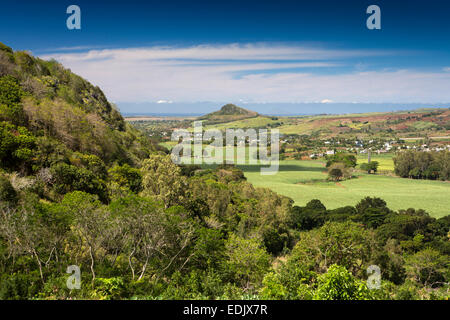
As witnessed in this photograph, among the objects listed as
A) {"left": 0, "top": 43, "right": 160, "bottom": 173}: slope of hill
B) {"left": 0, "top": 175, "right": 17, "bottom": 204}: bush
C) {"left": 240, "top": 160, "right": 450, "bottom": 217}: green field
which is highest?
{"left": 0, "top": 43, "right": 160, "bottom": 173}: slope of hill

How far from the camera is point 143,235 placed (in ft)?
57.2

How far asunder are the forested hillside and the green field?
1826cm

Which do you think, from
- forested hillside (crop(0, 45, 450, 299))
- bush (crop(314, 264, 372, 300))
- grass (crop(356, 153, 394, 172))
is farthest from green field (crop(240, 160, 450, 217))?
bush (crop(314, 264, 372, 300))

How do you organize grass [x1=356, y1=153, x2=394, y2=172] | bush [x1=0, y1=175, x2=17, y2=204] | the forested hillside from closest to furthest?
1. the forested hillside
2. bush [x1=0, y1=175, x2=17, y2=204]
3. grass [x1=356, y1=153, x2=394, y2=172]

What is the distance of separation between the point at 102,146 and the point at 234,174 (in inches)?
1847

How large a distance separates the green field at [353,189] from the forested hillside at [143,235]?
18.3 m

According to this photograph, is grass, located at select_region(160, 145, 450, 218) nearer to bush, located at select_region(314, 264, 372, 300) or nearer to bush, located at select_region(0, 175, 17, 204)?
bush, located at select_region(314, 264, 372, 300)

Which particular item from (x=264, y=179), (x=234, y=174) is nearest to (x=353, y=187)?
(x=264, y=179)

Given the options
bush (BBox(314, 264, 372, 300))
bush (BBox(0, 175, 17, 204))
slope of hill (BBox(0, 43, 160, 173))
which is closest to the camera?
bush (BBox(314, 264, 372, 300))

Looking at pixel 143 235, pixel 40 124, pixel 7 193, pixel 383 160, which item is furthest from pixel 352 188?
pixel 7 193

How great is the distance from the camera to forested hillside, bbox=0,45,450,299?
1416 cm

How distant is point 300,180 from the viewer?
316ft

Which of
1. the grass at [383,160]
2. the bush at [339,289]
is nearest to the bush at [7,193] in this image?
the bush at [339,289]
